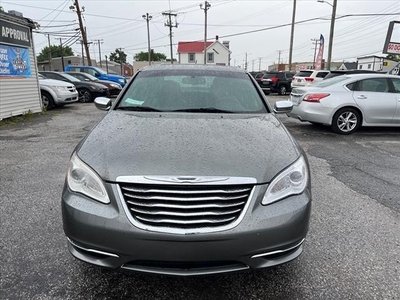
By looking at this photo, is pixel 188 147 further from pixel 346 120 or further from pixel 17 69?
pixel 17 69

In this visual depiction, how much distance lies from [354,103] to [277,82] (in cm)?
1337

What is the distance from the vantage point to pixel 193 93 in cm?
320

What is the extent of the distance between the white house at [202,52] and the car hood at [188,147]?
49985 millimetres

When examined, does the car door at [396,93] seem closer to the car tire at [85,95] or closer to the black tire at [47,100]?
the black tire at [47,100]

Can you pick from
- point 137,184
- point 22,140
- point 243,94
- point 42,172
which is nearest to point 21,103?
point 22,140

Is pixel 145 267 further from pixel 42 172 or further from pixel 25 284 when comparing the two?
pixel 42 172

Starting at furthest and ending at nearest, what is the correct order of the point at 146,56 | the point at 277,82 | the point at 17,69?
the point at 146,56
the point at 277,82
the point at 17,69

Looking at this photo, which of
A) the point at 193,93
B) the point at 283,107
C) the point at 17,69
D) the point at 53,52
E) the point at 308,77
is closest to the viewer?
the point at 193,93

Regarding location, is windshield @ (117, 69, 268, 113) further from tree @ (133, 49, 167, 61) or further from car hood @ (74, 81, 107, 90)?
tree @ (133, 49, 167, 61)

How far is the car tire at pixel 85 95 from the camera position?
14.3m

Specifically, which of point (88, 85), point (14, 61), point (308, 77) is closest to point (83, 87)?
point (88, 85)

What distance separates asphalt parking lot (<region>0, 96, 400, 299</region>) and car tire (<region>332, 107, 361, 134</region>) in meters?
2.30

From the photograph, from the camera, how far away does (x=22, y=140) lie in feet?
22.2

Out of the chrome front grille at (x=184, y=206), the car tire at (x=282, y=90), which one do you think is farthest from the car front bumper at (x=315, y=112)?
the car tire at (x=282, y=90)
